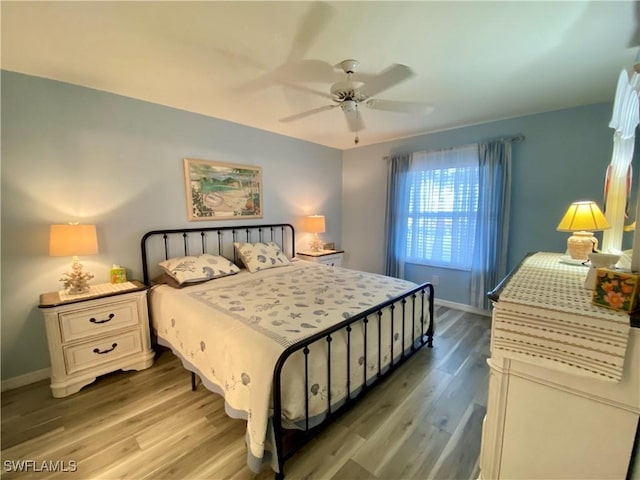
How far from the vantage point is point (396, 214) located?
418 centimetres

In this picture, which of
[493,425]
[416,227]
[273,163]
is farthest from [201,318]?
[416,227]

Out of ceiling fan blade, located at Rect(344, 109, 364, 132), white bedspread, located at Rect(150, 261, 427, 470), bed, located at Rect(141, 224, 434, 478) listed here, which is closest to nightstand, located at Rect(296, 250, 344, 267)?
bed, located at Rect(141, 224, 434, 478)

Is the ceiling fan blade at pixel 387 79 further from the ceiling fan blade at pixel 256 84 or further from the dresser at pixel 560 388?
the dresser at pixel 560 388

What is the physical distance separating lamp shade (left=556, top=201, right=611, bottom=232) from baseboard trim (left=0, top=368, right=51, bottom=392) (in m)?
4.35

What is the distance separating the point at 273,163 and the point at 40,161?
235 cm

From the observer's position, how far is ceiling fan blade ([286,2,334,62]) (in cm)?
145

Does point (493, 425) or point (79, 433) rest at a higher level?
point (493, 425)

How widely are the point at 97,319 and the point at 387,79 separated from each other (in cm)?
→ 313

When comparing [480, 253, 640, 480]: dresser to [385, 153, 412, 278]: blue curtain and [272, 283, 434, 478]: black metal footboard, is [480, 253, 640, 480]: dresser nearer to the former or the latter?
[272, 283, 434, 478]: black metal footboard

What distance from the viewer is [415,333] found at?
2531 mm

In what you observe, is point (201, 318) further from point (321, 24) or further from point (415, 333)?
point (321, 24)

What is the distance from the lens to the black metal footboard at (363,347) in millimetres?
1399

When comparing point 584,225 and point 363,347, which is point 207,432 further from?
point 584,225

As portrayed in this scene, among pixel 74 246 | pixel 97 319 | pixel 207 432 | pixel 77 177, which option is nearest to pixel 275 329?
pixel 207 432
